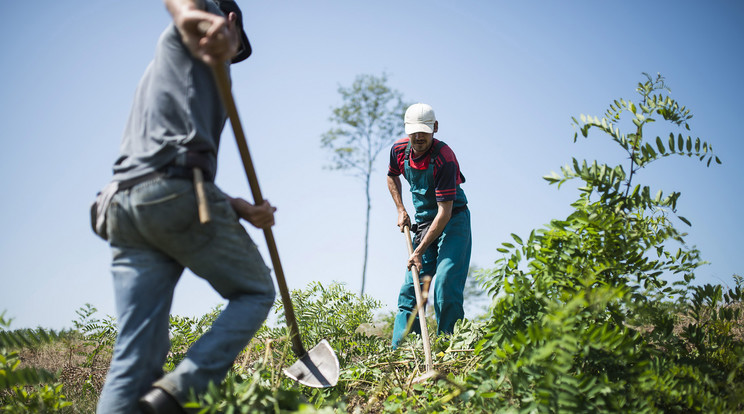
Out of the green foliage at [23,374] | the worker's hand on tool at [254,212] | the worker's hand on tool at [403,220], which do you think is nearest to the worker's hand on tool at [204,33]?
the worker's hand on tool at [254,212]

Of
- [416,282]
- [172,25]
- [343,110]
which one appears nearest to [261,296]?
[172,25]

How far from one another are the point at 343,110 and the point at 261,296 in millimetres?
20322

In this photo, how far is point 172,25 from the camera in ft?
7.35

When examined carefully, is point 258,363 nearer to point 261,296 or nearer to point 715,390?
point 261,296

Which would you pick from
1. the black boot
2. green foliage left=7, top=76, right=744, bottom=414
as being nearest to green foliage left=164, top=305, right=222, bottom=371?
green foliage left=7, top=76, right=744, bottom=414

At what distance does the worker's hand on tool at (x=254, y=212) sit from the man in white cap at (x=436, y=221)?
2.35 meters

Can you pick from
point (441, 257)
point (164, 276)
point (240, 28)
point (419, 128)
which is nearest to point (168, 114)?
point (164, 276)

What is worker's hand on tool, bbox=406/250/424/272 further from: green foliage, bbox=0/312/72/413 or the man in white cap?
green foliage, bbox=0/312/72/413

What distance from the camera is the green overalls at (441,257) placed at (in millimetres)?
4680

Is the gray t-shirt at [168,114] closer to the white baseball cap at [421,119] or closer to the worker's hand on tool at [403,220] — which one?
the white baseball cap at [421,119]

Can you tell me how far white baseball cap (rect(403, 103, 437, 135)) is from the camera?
4676mm

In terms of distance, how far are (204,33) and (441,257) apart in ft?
10.7

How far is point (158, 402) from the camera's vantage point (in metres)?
2.10

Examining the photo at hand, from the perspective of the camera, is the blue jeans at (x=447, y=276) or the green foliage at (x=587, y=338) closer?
the green foliage at (x=587, y=338)
